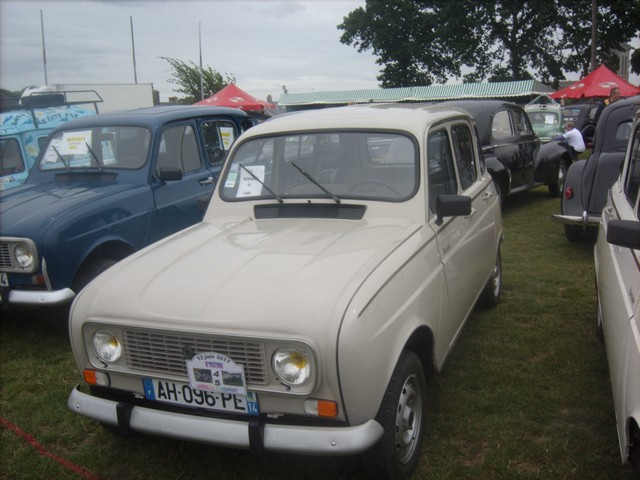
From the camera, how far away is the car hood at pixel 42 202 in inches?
181

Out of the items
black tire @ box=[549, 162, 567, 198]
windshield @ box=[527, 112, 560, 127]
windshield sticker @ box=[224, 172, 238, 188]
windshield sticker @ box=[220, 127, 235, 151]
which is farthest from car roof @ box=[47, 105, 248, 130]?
windshield @ box=[527, 112, 560, 127]

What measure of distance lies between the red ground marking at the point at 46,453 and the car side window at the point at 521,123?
28.3 ft

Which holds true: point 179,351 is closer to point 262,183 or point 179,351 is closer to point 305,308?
point 305,308

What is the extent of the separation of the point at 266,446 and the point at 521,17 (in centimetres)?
4863

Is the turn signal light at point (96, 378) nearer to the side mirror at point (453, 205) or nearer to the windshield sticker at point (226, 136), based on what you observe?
the side mirror at point (453, 205)

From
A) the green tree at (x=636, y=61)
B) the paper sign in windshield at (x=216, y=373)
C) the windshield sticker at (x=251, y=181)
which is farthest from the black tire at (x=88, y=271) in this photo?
the green tree at (x=636, y=61)

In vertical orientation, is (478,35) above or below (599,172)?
above

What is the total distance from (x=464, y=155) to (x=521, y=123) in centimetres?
624

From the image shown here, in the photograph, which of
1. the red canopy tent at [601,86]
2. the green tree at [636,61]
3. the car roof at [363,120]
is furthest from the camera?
the green tree at [636,61]

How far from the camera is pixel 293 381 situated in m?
2.44

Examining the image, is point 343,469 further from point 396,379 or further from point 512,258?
point 512,258

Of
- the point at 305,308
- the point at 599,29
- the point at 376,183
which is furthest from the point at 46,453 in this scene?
the point at 599,29

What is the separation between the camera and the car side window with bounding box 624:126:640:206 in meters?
3.46

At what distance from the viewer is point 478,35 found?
46.3 metres
